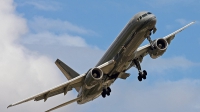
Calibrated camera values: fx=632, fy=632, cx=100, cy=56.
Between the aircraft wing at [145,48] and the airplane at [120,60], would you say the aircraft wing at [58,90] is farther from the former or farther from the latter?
the aircraft wing at [145,48]

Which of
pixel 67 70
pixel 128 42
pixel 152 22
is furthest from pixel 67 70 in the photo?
pixel 152 22

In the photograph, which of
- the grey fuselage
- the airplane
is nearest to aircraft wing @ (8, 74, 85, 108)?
the airplane

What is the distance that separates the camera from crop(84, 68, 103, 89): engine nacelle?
229ft

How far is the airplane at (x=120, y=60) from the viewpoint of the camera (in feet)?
215

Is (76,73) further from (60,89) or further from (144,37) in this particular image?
(144,37)

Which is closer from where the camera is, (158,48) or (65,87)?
(158,48)

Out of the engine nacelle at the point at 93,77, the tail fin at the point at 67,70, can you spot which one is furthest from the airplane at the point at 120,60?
the tail fin at the point at 67,70

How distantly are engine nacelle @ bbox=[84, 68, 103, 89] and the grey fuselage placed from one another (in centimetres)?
164

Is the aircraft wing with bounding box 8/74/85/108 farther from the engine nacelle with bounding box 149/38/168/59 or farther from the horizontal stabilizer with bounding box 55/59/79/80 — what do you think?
the engine nacelle with bounding box 149/38/168/59

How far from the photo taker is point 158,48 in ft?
226

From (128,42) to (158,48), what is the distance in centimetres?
421

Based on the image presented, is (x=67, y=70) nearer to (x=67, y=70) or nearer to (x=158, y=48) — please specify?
(x=67, y=70)

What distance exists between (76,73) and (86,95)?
19.0ft

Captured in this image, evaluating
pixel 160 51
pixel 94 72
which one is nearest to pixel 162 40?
pixel 160 51
